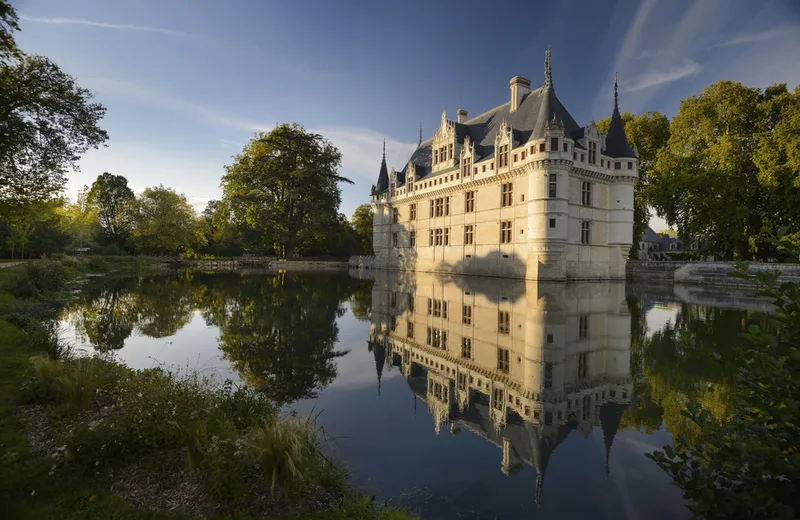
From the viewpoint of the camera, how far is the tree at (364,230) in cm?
6238

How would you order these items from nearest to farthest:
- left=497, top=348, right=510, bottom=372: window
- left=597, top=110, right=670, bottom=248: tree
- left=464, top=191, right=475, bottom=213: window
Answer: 1. left=497, top=348, right=510, bottom=372: window
2. left=464, top=191, right=475, bottom=213: window
3. left=597, top=110, right=670, bottom=248: tree

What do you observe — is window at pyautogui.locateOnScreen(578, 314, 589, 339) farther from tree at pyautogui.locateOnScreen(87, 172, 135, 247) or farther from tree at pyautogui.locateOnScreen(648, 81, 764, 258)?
tree at pyautogui.locateOnScreen(87, 172, 135, 247)

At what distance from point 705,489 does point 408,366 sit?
5812mm

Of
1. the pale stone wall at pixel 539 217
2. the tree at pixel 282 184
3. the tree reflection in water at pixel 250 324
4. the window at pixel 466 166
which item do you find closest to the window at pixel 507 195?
the pale stone wall at pixel 539 217

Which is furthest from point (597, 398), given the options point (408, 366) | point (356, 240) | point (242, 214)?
point (356, 240)

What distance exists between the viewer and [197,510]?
120 inches

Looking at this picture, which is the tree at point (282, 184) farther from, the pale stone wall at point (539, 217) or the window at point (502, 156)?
the window at point (502, 156)

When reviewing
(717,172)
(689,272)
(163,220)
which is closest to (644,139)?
(717,172)

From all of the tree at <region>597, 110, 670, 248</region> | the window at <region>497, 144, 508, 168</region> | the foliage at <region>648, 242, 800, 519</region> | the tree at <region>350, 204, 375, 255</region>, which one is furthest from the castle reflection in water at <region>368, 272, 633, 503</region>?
the tree at <region>350, 204, 375, 255</region>

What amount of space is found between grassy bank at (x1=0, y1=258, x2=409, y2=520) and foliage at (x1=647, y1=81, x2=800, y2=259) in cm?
3325

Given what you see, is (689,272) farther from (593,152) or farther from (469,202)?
(469,202)

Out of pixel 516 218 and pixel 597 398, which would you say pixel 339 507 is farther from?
pixel 516 218

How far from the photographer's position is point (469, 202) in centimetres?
3322

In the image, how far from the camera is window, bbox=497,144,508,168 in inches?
1165
